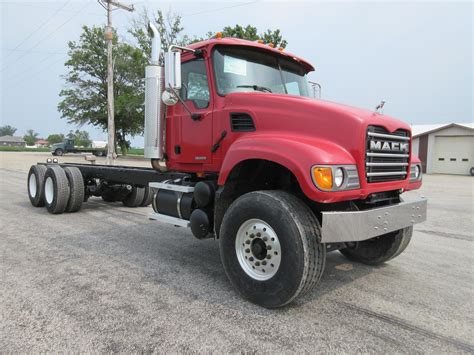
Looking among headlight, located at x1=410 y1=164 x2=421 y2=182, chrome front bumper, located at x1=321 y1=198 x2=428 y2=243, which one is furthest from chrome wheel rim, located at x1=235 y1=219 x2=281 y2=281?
headlight, located at x1=410 y1=164 x2=421 y2=182

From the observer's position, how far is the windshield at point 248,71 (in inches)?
171

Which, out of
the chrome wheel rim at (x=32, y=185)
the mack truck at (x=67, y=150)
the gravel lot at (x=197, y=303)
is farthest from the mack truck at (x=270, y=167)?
the mack truck at (x=67, y=150)

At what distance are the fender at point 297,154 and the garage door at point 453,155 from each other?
33.2 m

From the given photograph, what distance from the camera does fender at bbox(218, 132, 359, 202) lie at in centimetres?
308

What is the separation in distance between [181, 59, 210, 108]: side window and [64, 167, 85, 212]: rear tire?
14.0 feet

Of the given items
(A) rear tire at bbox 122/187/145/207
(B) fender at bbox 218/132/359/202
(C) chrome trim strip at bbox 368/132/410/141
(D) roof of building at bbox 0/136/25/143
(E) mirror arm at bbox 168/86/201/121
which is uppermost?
(D) roof of building at bbox 0/136/25/143

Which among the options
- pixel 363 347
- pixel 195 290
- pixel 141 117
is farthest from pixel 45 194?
pixel 141 117

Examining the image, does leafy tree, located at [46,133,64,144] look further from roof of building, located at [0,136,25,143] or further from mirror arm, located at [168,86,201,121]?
mirror arm, located at [168,86,201,121]

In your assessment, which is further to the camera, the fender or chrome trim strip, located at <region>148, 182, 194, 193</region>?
chrome trim strip, located at <region>148, 182, 194, 193</region>

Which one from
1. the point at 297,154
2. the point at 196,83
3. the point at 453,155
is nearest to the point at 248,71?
the point at 196,83

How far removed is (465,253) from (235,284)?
13.0 ft

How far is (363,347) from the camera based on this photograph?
108 inches

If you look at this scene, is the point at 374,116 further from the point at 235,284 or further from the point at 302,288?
the point at 235,284

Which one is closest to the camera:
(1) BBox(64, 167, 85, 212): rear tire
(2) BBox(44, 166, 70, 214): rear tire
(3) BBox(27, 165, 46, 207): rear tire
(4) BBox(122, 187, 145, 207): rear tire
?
(2) BBox(44, 166, 70, 214): rear tire
